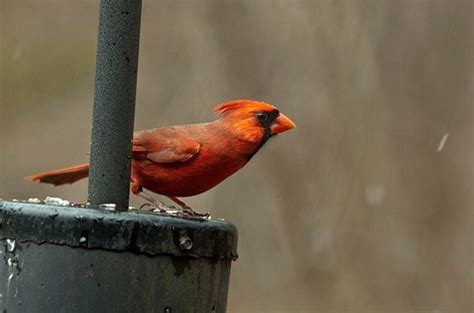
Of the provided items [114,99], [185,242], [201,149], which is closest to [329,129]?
[201,149]

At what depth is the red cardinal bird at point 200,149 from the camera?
10.2 ft

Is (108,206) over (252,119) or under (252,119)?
under

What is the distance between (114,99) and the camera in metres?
2.40

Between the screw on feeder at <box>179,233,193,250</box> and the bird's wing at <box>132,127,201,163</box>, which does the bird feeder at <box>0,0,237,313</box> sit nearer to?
the screw on feeder at <box>179,233,193,250</box>

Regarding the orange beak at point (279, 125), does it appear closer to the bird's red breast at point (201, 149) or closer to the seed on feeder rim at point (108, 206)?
the bird's red breast at point (201, 149)

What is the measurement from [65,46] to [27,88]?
0.39 m

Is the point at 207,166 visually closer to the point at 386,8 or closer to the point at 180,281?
the point at 180,281

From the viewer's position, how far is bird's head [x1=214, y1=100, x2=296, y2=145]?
10.7 ft

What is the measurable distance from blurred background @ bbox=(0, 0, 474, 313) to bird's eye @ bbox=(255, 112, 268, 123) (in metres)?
3.13

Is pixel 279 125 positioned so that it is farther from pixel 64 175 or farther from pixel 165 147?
pixel 64 175

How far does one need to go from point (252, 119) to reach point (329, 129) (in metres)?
3.37

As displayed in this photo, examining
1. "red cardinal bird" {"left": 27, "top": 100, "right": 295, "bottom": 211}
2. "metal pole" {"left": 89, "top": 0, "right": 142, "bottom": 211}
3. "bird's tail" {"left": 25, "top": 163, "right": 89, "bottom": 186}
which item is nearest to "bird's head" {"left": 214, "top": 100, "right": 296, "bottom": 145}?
"red cardinal bird" {"left": 27, "top": 100, "right": 295, "bottom": 211}

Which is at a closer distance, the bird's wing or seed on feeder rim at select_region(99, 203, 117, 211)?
seed on feeder rim at select_region(99, 203, 117, 211)

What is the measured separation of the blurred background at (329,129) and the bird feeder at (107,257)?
13.4 feet
